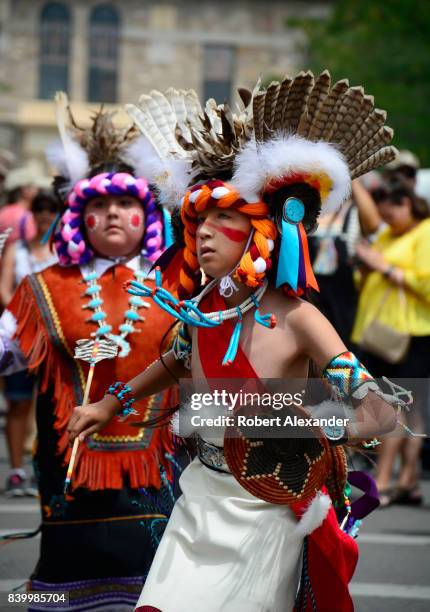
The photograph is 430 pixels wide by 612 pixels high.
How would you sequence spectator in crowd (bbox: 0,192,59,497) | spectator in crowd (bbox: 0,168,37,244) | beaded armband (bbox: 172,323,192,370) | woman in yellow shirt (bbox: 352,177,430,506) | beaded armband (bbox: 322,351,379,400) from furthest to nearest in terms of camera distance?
spectator in crowd (bbox: 0,168,37,244) → spectator in crowd (bbox: 0,192,59,497) → woman in yellow shirt (bbox: 352,177,430,506) → beaded armband (bbox: 172,323,192,370) → beaded armband (bbox: 322,351,379,400)

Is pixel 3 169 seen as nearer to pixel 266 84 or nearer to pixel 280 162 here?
pixel 280 162

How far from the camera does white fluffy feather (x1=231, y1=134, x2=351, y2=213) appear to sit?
12.6 feet

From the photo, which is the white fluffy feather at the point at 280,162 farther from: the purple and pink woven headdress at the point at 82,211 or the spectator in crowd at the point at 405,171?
the spectator in crowd at the point at 405,171

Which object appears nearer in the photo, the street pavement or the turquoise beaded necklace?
the turquoise beaded necklace

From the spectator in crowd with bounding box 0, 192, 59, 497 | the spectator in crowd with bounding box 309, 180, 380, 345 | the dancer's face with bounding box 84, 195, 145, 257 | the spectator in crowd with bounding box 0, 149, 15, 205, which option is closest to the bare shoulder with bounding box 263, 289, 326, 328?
the dancer's face with bounding box 84, 195, 145, 257

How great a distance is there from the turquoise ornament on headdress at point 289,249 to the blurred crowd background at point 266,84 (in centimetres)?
64

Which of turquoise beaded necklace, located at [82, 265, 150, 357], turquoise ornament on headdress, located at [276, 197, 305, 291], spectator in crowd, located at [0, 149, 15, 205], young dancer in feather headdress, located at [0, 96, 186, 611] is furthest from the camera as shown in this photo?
spectator in crowd, located at [0, 149, 15, 205]

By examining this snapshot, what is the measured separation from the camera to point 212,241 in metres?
3.94

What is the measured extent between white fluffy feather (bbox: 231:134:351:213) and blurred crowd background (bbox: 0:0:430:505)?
0.51m

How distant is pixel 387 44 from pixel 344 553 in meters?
20.6

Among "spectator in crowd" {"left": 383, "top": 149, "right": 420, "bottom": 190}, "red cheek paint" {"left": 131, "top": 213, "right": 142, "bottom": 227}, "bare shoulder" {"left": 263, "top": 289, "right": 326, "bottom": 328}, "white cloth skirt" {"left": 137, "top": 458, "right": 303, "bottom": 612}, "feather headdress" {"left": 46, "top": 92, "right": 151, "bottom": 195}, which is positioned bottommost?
"white cloth skirt" {"left": 137, "top": 458, "right": 303, "bottom": 612}

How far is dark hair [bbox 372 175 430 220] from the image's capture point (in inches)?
331

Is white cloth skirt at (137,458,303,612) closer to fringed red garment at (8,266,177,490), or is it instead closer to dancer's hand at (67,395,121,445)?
dancer's hand at (67,395,121,445)

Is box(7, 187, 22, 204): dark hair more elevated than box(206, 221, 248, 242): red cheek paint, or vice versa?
box(206, 221, 248, 242): red cheek paint
